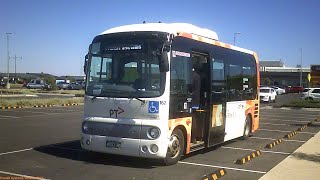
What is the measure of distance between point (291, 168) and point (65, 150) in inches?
225

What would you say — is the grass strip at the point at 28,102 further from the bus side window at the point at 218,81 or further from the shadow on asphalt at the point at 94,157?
the bus side window at the point at 218,81

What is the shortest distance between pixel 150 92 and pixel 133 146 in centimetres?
119

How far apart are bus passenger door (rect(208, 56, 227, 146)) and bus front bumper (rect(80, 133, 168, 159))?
2.45 m

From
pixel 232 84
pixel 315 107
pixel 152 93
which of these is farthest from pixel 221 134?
pixel 315 107

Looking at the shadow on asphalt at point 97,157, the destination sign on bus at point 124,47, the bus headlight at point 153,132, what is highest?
the destination sign on bus at point 124,47

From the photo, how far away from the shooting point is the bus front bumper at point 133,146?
897 centimetres

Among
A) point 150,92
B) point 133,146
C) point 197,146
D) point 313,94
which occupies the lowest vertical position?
point 197,146

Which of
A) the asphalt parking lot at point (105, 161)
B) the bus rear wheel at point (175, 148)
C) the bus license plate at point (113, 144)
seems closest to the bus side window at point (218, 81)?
the asphalt parking lot at point (105, 161)

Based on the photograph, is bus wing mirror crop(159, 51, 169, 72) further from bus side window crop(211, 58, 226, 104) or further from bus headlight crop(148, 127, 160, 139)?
bus side window crop(211, 58, 226, 104)

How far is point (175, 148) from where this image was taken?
958 cm

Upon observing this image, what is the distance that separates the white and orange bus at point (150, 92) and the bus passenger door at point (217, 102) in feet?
0.26

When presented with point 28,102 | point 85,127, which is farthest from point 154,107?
point 28,102

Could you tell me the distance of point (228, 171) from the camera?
30.0 ft

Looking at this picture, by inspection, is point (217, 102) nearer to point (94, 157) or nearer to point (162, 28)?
point (162, 28)
